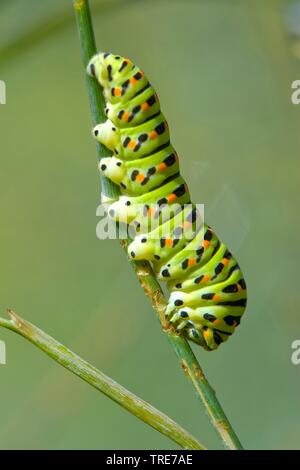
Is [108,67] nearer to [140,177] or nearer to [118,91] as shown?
[118,91]

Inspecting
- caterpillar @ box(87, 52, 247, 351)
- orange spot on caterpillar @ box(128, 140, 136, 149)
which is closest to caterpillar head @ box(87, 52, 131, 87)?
caterpillar @ box(87, 52, 247, 351)

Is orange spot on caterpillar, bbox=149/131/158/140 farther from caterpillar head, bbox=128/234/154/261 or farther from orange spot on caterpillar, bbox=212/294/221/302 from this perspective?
orange spot on caterpillar, bbox=212/294/221/302

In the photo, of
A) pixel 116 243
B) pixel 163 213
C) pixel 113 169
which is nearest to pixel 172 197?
pixel 163 213

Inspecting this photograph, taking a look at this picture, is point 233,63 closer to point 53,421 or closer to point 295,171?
point 295,171

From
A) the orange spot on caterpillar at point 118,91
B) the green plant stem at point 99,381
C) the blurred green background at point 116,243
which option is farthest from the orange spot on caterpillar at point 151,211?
the blurred green background at point 116,243

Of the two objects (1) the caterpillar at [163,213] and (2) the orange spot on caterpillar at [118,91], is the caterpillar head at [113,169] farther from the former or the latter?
(2) the orange spot on caterpillar at [118,91]

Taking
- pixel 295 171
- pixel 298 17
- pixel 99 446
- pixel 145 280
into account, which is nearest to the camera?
pixel 145 280

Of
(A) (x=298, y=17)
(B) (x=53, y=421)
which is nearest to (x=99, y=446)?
(B) (x=53, y=421)
